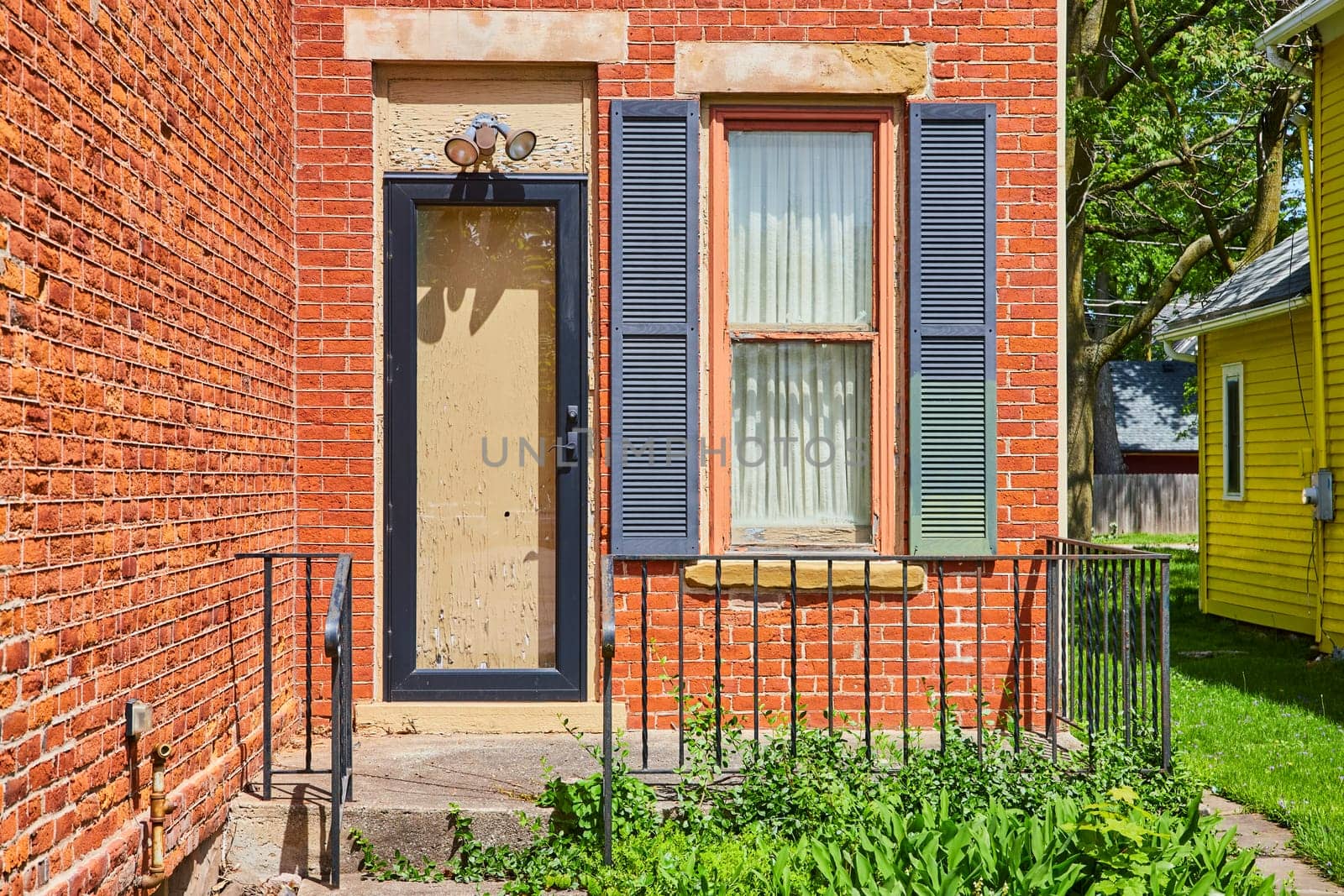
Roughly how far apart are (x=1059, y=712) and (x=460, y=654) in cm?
280

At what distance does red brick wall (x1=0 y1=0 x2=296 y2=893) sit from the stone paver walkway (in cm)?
364

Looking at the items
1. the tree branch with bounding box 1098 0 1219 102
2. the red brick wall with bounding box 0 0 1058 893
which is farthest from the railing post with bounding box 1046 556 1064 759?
the tree branch with bounding box 1098 0 1219 102

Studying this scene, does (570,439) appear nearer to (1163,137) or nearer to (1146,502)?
(1163,137)

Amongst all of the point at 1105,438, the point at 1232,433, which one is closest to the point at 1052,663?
the point at 1232,433

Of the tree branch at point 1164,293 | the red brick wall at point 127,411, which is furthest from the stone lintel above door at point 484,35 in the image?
the tree branch at point 1164,293

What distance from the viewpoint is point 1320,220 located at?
10.4m

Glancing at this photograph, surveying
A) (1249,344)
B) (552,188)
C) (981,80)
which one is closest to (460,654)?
(552,188)

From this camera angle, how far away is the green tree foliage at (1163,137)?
584 inches

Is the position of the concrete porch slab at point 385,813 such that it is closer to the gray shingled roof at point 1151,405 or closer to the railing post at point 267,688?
the railing post at point 267,688

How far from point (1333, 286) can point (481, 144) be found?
799 cm

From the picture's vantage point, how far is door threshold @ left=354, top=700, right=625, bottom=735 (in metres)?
5.39

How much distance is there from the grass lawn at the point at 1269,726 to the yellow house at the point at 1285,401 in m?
0.64

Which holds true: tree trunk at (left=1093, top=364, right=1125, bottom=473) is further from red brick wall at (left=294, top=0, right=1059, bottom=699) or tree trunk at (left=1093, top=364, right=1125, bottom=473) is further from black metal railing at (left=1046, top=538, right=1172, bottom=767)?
black metal railing at (left=1046, top=538, right=1172, bottom=767)

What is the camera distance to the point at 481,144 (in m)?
5.50
